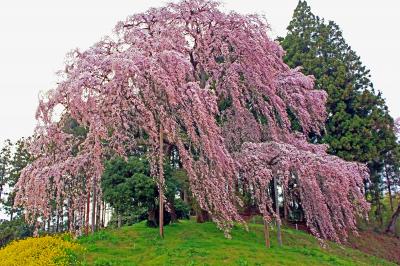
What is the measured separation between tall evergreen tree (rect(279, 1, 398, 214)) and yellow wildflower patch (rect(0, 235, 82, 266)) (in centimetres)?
1656

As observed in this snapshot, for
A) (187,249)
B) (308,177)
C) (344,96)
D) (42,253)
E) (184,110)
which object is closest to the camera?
(42,253)

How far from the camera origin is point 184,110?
14227mm

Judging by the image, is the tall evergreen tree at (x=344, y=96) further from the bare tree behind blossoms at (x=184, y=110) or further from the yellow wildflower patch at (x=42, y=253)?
the yellow wildflower patch at (x=42, y=253)

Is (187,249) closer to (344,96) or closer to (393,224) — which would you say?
(344,96)

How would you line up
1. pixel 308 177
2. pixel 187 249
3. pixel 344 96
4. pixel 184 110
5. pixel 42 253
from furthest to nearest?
pixel 344 96 → pixel 308 177 → pixel 184 110 → pixel 187 249 → pixel 42 253

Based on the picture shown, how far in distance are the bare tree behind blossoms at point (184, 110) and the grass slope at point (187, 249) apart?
110 cm

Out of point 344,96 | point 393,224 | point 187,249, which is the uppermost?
point 344,96

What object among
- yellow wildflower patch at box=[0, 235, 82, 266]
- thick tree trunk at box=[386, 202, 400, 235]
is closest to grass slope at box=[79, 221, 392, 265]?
yellow wildflower patch at box=[0, 235, 82, 266]

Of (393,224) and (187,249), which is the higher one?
(187,249)

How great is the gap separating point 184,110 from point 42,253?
6.37 metres

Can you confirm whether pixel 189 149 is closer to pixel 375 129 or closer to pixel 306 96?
pixel 306 96

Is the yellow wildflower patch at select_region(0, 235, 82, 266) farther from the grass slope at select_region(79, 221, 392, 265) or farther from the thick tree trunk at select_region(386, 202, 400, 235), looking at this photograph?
the thick tree trunk at select_region(386, 202, 400, 235)

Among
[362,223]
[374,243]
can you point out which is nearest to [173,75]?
[374,243]

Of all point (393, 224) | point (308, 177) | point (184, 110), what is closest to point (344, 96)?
point (393, 224)
